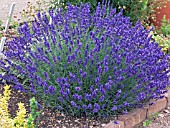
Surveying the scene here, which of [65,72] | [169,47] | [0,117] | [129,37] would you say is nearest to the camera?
[0,117]

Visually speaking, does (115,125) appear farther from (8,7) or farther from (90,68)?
(8,7)

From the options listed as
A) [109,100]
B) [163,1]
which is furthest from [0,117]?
[163,1]

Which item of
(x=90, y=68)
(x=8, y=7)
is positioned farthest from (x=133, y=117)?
(x=8, y=7)

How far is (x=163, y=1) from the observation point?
6.47m

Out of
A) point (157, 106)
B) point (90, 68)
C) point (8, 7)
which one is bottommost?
point (157, 106)

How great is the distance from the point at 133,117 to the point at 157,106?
0.49m

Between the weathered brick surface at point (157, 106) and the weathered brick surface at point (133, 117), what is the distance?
4.1 inches

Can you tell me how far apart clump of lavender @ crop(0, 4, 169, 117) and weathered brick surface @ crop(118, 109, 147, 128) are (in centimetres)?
7

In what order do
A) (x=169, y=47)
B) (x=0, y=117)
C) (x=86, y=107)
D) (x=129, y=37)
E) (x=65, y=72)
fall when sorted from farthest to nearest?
(x=169, y=47) → (x=129, y=37) → (x=65, y=72) → (x=86, y=107) → (x=0, y=117)

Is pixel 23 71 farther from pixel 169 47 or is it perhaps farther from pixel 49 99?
pixel 169 47

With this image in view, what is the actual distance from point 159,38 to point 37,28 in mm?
2149

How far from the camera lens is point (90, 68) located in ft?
11.7

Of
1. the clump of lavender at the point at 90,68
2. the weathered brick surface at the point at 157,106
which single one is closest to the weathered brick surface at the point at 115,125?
the clump of lavender at the point at 90,68

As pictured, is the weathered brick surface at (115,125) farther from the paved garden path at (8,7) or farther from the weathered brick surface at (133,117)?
the paved garden path at (8,7)
